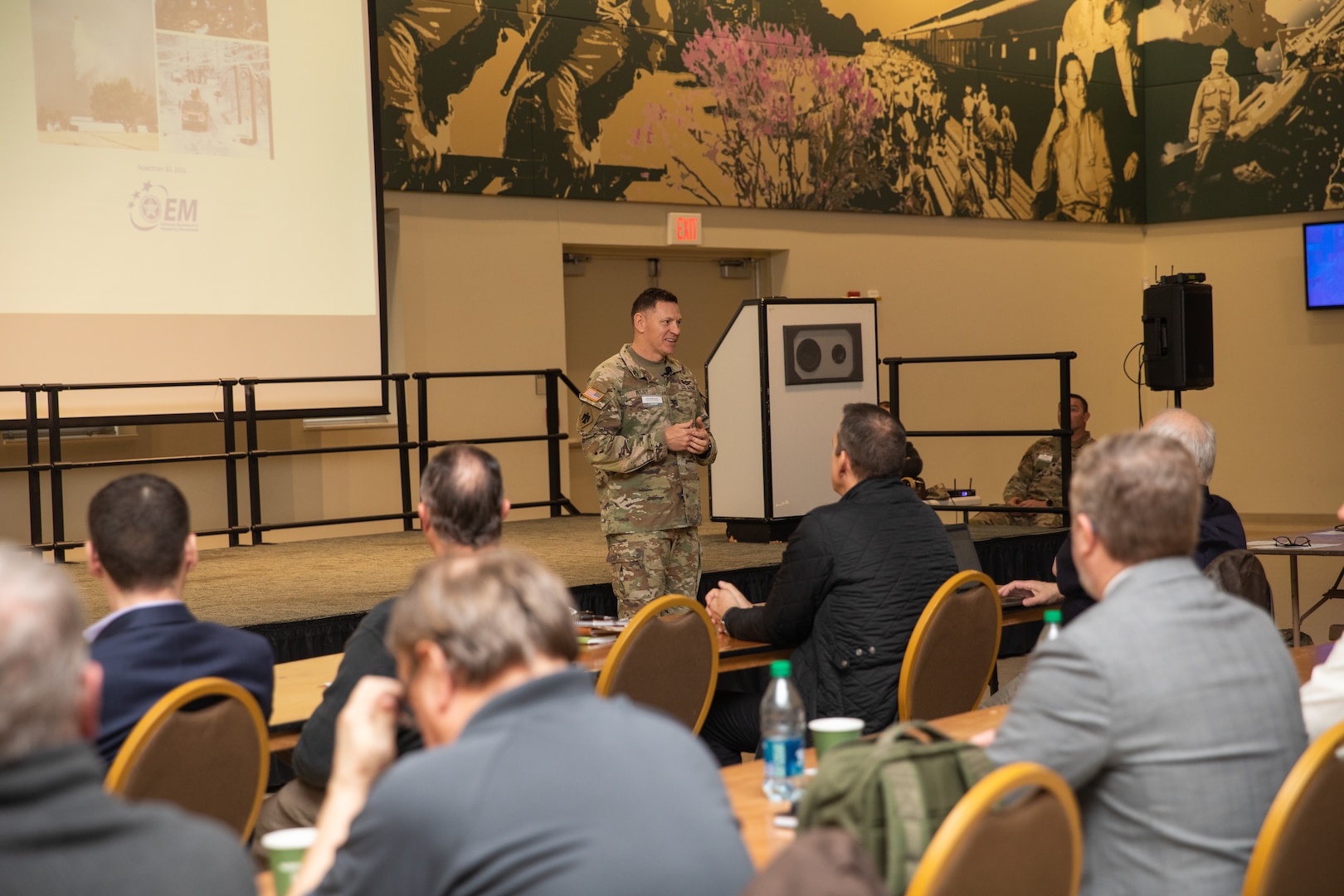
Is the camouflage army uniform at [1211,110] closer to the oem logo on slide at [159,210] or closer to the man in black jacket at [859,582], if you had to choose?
the oem logo on slide at [159,210]

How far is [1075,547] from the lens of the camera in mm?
1807

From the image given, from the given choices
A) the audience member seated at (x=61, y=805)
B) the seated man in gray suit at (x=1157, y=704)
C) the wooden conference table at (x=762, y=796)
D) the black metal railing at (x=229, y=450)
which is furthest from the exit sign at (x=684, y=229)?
the audience member seated at (x=61, y=805)

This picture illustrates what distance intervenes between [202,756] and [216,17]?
16.1 feet

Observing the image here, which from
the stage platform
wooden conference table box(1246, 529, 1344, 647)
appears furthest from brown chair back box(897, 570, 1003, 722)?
the stage platform

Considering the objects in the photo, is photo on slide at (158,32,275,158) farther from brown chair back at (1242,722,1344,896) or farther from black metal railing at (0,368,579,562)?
brown chair back at (1242,722,1344,896)

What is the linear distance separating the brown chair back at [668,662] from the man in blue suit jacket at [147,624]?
2.46 feet

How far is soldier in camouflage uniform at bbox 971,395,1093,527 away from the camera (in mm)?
7070

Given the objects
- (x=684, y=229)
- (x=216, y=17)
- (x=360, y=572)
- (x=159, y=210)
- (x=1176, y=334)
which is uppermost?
(x=216, y=17)

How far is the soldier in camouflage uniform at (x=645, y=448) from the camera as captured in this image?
4531 millimetres

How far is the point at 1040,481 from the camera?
7.14 meters

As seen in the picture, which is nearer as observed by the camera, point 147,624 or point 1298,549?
point 147,624

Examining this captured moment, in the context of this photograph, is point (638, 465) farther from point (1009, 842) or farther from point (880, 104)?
point (880, 104)

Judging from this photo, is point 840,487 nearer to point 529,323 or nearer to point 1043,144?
point 529,323

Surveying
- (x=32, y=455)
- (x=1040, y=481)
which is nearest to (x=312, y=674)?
(x=32, y=455)
